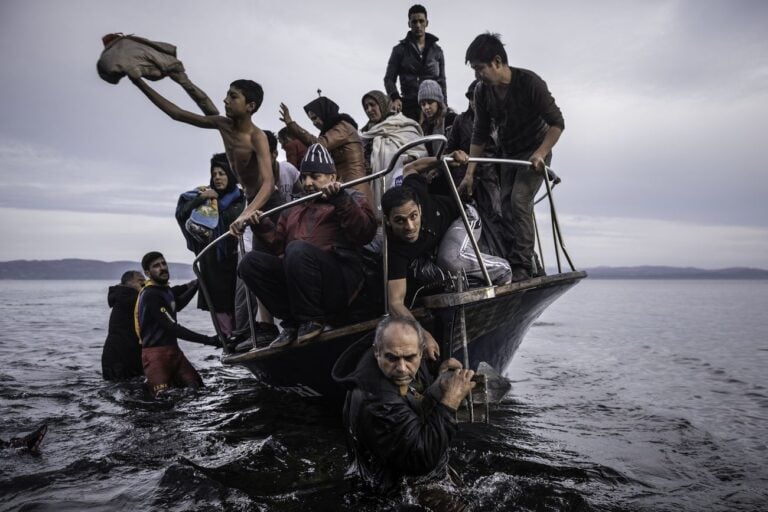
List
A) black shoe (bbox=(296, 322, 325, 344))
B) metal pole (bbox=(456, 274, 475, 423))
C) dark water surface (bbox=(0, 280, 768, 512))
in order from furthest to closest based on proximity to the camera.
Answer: black shoe (bbox=(296, 322, 325, 344)) → metal pole (bbox=(456, 274, 475, 423)) → dark water surface (bbox=(0, 280, 768, 512))

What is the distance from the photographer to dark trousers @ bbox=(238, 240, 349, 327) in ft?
12.7

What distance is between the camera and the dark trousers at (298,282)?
388 centimetres

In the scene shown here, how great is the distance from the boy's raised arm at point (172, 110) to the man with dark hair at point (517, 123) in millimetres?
2388

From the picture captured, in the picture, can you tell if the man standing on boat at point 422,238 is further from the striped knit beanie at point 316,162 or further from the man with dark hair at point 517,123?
the striped knit beanie at point 316,162

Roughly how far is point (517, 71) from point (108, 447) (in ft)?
15.6

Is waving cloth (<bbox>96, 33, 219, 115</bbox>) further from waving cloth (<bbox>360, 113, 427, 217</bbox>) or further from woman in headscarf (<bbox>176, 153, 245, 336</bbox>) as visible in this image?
waving cloth (<bbox>360, 113, 427, 217</bbox>)

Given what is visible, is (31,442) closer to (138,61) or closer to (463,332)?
(138,61)

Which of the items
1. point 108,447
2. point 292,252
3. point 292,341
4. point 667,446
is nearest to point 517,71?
point 292,252

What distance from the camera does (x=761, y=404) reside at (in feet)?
23.4

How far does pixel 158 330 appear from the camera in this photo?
625 cm

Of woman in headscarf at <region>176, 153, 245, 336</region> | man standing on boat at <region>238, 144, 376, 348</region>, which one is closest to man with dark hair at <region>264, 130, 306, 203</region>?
woman in headscarf at <region>176, 153, 245, 336</region>

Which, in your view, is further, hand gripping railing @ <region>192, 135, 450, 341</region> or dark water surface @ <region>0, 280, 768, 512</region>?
hand gripping railing @ <region>192, 135, 450, 341</region>

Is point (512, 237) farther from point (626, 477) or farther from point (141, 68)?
point (141, 68)

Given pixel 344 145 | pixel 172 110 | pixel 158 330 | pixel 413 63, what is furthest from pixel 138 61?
pixel 413 63
